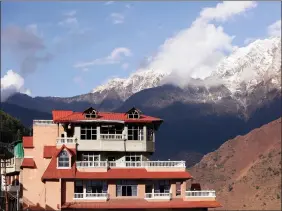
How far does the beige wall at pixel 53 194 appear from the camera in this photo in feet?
208

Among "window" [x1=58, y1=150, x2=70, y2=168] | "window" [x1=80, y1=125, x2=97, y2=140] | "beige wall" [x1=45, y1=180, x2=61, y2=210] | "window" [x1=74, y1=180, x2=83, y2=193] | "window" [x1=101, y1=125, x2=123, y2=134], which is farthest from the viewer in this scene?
"window" [x1=101, y1=125, x2=123, y2=134]

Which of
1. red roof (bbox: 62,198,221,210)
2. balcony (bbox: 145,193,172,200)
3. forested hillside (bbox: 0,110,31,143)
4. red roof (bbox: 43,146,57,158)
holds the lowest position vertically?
red roof (bbox: 62,198,221,210)

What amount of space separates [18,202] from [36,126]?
28.2 feet

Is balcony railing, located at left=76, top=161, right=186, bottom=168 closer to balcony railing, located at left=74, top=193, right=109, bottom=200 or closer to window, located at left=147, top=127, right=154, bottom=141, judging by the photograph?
balcony railing, located at left=74, top=193, right=109, bottom=200

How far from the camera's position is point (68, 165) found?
6450 cm

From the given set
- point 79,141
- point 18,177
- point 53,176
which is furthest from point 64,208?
point 18,177

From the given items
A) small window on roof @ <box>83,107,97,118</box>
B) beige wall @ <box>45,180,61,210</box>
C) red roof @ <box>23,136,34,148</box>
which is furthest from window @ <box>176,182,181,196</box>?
red roof @ <box>23,136,34,148</box>

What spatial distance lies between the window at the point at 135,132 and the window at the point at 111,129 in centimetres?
101

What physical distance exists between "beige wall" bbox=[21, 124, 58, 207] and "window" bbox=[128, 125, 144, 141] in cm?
796

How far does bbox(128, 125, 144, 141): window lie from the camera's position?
67.7 metres

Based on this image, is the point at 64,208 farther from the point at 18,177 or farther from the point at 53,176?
the point at 18,177

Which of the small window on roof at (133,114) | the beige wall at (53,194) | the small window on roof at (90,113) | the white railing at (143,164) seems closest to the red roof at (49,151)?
the beige wall at (53,194)

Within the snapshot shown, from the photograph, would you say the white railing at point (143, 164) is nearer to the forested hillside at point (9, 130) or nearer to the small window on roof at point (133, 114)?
the small window on roof at point (133, 114)

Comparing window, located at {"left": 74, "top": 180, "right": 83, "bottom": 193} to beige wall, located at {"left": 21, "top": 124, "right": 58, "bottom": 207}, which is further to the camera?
beige wall, located at {"left": 21, "top": 124, "right": 58, "bottom": 207}
